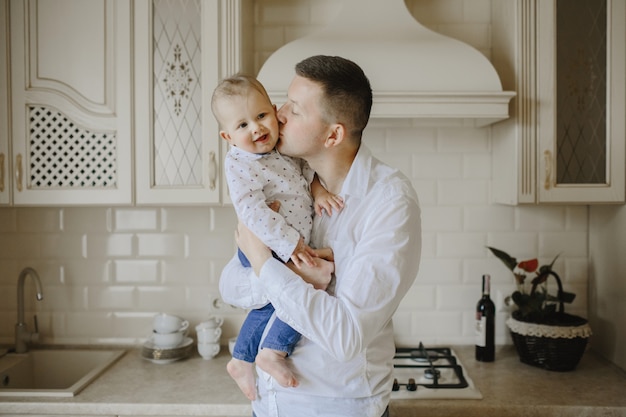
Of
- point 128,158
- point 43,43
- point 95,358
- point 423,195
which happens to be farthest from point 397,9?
point 95,358

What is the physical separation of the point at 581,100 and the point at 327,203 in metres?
1.24

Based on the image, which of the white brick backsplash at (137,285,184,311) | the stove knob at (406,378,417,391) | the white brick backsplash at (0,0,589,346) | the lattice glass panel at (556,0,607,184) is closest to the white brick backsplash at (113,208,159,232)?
the white brick backsplash at (0,0,589,346)

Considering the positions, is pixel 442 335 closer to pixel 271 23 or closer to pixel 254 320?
pixel 254 320

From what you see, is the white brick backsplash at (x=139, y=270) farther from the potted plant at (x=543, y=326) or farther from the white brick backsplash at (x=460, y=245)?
the potted plant at (x=543, y=326)

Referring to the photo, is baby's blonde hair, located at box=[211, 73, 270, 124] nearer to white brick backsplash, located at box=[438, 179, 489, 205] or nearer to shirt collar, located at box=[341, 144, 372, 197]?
shirt collar, located at box=[341, 144, 372, 197]

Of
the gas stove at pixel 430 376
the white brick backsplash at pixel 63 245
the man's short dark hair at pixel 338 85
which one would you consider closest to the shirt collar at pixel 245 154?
the man's short dark hair at pixel 338 85

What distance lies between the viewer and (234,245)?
2.59 meters

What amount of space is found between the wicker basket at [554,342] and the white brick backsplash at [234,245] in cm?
29

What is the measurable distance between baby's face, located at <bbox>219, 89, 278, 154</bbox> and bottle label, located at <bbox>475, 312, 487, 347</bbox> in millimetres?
1274

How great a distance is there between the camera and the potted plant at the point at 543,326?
2184 mm

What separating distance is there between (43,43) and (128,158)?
0.54 metres

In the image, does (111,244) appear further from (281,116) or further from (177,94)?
(281,116)

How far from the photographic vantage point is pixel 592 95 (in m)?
2.20

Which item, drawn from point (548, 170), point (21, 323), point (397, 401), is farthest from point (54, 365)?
point (548, 170)
